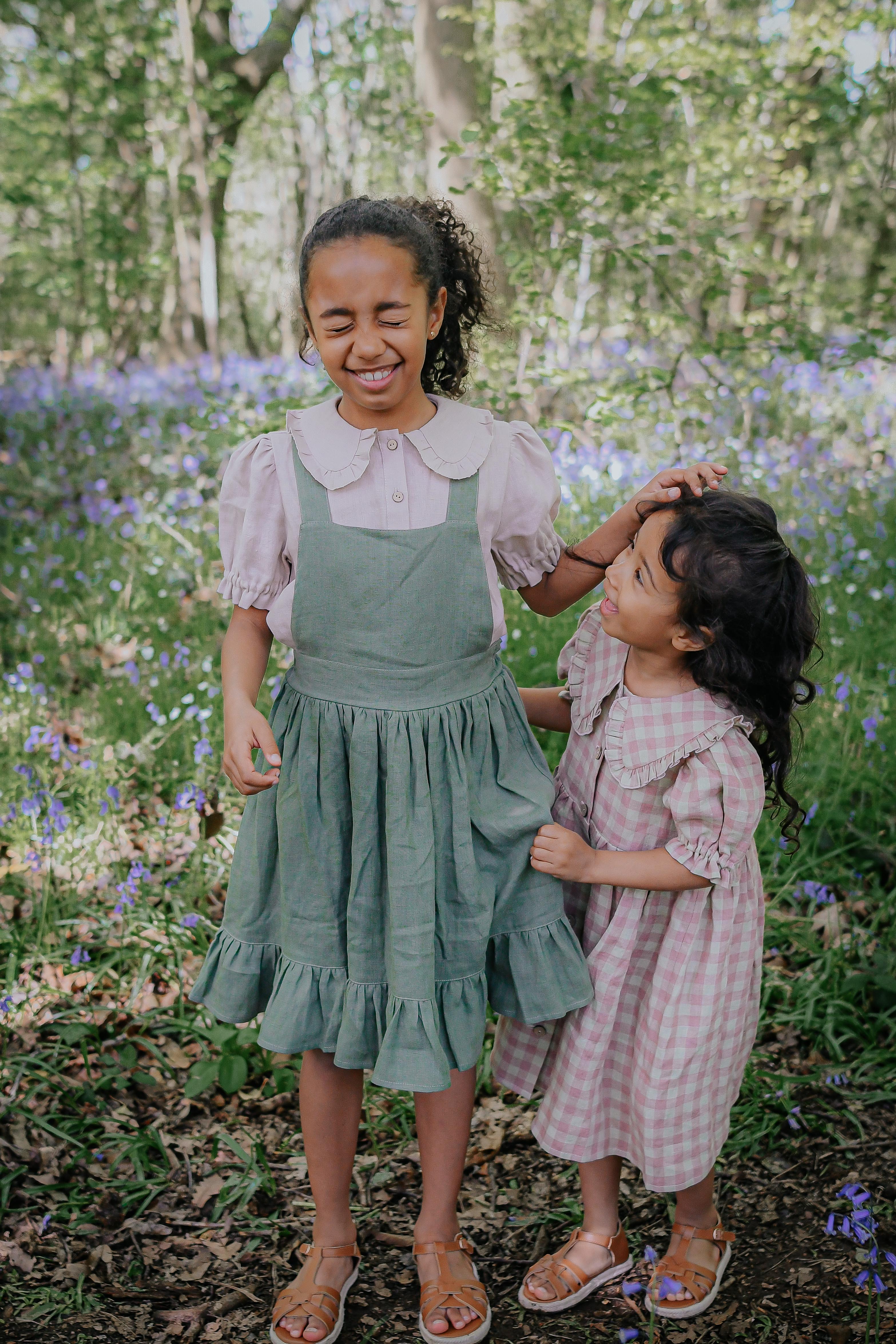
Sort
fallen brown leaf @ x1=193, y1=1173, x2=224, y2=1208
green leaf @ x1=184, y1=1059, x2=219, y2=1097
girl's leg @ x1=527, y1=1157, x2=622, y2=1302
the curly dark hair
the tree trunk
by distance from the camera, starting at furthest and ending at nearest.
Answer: the tree trunk, green leaf @ x1=184, y1=1059, x2=219, y2=1097, fallen brown leaf @ x1=193, y1=1173, x2=224, y2=1208, girl's leg @ x1=527, y1=1157, x2=622, y2=1302, the curly dark hair

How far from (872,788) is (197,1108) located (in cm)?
186

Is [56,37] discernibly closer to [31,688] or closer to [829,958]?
[31,688]

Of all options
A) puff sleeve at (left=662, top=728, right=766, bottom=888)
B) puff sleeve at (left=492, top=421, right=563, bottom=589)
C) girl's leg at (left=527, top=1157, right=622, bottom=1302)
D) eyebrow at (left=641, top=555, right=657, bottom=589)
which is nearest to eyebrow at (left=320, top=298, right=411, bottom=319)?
puff sleeve at (left=492, top=421, right=563, bottom=589)

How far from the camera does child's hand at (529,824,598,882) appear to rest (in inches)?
66.1

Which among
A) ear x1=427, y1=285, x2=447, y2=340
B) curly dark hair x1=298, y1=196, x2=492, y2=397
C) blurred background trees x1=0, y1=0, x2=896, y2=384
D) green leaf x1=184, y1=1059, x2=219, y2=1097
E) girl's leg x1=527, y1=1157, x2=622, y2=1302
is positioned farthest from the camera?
blurred background trees x1=0, y1=0, x2=896, y2=384

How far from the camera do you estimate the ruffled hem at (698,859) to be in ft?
5.34

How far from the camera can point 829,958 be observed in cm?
253

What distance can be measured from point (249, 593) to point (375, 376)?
1.24 ft

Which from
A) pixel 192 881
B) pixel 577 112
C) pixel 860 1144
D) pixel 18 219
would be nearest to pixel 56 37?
pixel 18 219

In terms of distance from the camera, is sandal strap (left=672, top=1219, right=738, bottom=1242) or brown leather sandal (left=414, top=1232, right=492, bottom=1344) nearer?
brown leather sandal (left=414, top=1232, right=492, bottom=1344)

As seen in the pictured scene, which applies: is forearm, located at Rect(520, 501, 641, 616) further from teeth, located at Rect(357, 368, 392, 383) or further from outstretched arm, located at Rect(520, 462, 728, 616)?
teeth, located at Rect(357, 368, 392, 383)

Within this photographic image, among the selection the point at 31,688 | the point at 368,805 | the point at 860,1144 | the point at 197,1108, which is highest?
the point at 368,805

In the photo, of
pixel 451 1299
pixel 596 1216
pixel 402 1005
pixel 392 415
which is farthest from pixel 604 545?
pixel 451 1299

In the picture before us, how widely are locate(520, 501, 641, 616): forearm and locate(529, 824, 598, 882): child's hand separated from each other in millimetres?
380
